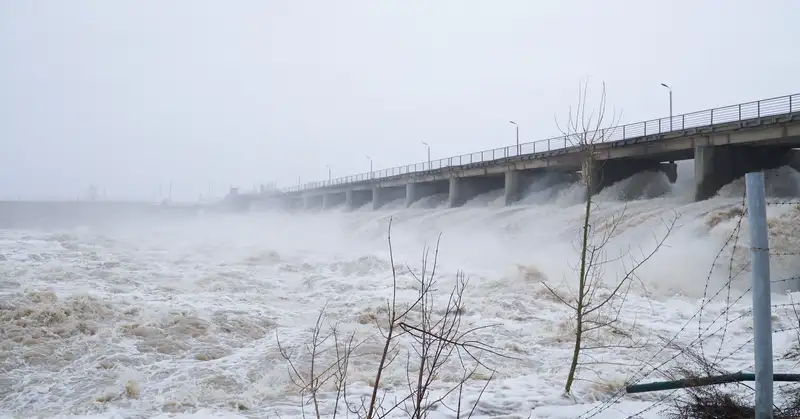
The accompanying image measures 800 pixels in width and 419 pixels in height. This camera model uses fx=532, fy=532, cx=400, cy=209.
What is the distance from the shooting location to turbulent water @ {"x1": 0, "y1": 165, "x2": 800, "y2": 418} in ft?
20.3

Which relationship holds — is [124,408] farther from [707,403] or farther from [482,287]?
[482,287]

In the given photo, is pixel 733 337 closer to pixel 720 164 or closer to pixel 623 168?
pixel 720 164

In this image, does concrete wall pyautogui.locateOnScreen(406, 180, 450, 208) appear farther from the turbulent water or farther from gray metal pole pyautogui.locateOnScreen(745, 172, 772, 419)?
gray metal pole pyautogui.locateOnScreen(745, 172, 772, 419)

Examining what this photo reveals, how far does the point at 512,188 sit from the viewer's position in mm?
30719

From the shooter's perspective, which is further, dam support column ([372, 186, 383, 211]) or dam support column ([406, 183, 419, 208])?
dam support column ([372, 186, 383, 211])

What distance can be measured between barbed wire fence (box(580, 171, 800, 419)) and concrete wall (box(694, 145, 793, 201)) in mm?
2125

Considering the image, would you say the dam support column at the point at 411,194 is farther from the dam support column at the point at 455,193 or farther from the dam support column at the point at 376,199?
the dam support column at the point at 376,199

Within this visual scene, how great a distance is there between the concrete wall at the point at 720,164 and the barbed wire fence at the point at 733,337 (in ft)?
6.97

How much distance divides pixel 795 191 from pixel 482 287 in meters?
13.9

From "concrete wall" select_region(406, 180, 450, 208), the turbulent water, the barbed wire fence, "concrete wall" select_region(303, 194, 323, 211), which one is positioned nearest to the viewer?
the barbed wire fence

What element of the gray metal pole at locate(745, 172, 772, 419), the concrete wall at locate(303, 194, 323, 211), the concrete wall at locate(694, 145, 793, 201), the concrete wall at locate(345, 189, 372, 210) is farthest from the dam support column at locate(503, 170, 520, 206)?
the concrete wall at locate(303, 194, 323, 211)

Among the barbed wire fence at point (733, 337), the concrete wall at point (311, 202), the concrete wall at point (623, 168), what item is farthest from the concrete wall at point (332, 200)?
the barbed wire fence at point (733, 337)

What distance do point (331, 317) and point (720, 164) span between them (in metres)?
17.0

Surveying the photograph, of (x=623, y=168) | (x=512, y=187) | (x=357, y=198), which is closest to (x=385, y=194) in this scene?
(x=357, y=198)
